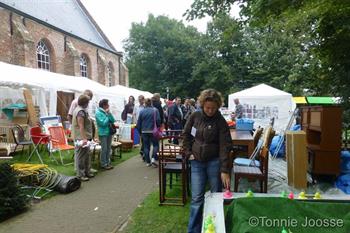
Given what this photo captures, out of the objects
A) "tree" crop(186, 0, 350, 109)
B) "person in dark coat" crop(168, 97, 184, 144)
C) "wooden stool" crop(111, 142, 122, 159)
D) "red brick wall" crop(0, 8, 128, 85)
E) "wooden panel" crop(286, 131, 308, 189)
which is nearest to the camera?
"tree" crop(186, 0, 350, 109)

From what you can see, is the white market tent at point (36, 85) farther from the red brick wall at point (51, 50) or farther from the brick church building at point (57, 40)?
the brick church building at point (57, 40)

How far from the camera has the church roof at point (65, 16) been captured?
2207 cm

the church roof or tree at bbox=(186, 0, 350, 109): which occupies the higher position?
the church roof

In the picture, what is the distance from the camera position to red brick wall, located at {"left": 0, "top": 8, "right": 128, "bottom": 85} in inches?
763

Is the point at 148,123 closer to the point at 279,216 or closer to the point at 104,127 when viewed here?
the point at 104,127

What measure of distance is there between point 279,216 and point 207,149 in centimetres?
184

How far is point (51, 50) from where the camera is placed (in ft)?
79.8

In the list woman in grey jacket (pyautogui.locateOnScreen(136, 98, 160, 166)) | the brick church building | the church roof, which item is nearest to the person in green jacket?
woman in grey jacket (pyautogui.locateOnScreen(136, 98, 160, 166))

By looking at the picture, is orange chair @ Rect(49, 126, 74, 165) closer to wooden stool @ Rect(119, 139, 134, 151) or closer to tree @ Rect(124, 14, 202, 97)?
wooden stool @ Rect(119, 139, 134, 151)

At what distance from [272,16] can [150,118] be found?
3.91 metres

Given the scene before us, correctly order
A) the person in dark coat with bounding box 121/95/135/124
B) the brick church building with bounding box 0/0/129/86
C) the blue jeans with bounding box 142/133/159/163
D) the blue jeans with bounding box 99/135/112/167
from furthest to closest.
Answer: the brick church building with bounding box 0/0/129/86 → the person in dark coat with bounding box 121/95/135/124 → the blue jeans with bounding box 142/133/159/163 → the blue jeans with bounding box 99/135/112/167

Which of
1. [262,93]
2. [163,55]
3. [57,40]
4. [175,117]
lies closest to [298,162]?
[175,117]

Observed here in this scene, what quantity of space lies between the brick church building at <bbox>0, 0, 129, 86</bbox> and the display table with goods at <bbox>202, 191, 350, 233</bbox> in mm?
19473

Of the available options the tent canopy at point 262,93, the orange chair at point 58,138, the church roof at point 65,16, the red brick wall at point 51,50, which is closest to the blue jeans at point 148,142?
the orange chair at point 58,138
